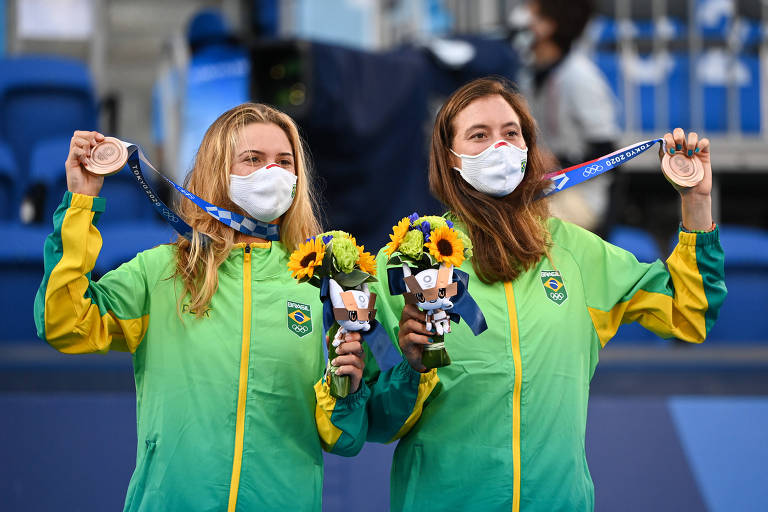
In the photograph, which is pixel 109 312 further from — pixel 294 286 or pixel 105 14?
pixel 105 14

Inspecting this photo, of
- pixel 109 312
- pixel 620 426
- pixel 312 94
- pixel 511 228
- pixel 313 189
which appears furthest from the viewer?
pixel 312 94

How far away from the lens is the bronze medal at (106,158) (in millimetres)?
2400

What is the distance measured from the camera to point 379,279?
8.79 ft

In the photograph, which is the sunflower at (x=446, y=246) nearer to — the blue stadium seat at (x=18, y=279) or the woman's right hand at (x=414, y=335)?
the woman's right hand at (x=414, y=335)

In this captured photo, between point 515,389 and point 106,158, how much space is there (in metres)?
1.12

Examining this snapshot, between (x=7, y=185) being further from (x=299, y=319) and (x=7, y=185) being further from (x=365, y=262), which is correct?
(x=365, y=262)

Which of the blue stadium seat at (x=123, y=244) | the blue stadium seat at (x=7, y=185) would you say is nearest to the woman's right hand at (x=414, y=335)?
the blue stadium seat at (x=123, y=244)

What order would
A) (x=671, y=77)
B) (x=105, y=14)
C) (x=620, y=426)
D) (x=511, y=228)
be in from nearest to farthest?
(x=511, y=228), (x=620, y=426), (x=671, y=77), (x=105, y=14)

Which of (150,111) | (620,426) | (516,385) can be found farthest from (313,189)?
(150,111)

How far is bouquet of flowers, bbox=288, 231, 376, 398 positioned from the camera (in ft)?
7.56

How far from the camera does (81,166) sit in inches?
94.9

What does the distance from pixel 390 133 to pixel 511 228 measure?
3.14 meters

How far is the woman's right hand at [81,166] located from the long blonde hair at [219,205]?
33cm

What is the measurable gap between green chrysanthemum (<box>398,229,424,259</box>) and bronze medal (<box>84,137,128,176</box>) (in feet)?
2.24
